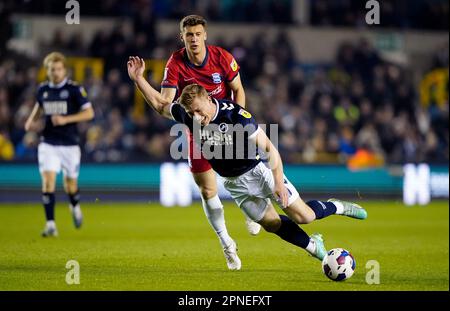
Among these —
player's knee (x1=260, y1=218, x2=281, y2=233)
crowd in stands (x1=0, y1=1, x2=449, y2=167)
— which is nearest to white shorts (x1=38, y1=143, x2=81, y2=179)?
player's knee (x1=260, y1=218, x2=281, y2=233)

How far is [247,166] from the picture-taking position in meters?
8.77

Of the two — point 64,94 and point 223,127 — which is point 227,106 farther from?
point 64,94

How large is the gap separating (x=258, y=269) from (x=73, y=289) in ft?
7.42

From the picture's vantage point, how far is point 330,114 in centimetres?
2309

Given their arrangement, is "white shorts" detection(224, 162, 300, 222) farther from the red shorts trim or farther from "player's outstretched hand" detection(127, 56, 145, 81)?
"player's outstretched hand" detection(127, 56, 145, 81)

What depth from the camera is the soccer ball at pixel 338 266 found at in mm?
8602

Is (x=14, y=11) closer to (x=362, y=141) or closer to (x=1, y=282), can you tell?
(x=362, y=141)

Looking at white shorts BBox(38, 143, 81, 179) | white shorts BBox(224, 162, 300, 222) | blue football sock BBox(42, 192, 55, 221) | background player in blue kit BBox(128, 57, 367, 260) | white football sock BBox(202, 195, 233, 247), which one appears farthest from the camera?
white shorts BBox(38, 143, 81, 179)

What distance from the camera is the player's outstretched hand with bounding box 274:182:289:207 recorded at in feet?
27.3

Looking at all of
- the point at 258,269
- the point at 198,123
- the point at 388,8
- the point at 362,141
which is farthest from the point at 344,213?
the point at 388,8

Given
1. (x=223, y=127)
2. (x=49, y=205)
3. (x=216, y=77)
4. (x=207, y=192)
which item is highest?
(x=216, y=77)

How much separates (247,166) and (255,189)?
234 millimetres

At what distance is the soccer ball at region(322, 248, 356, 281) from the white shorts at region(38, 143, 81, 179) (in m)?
5.66

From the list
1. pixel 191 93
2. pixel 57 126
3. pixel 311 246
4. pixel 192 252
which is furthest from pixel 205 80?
pixel 57 126
